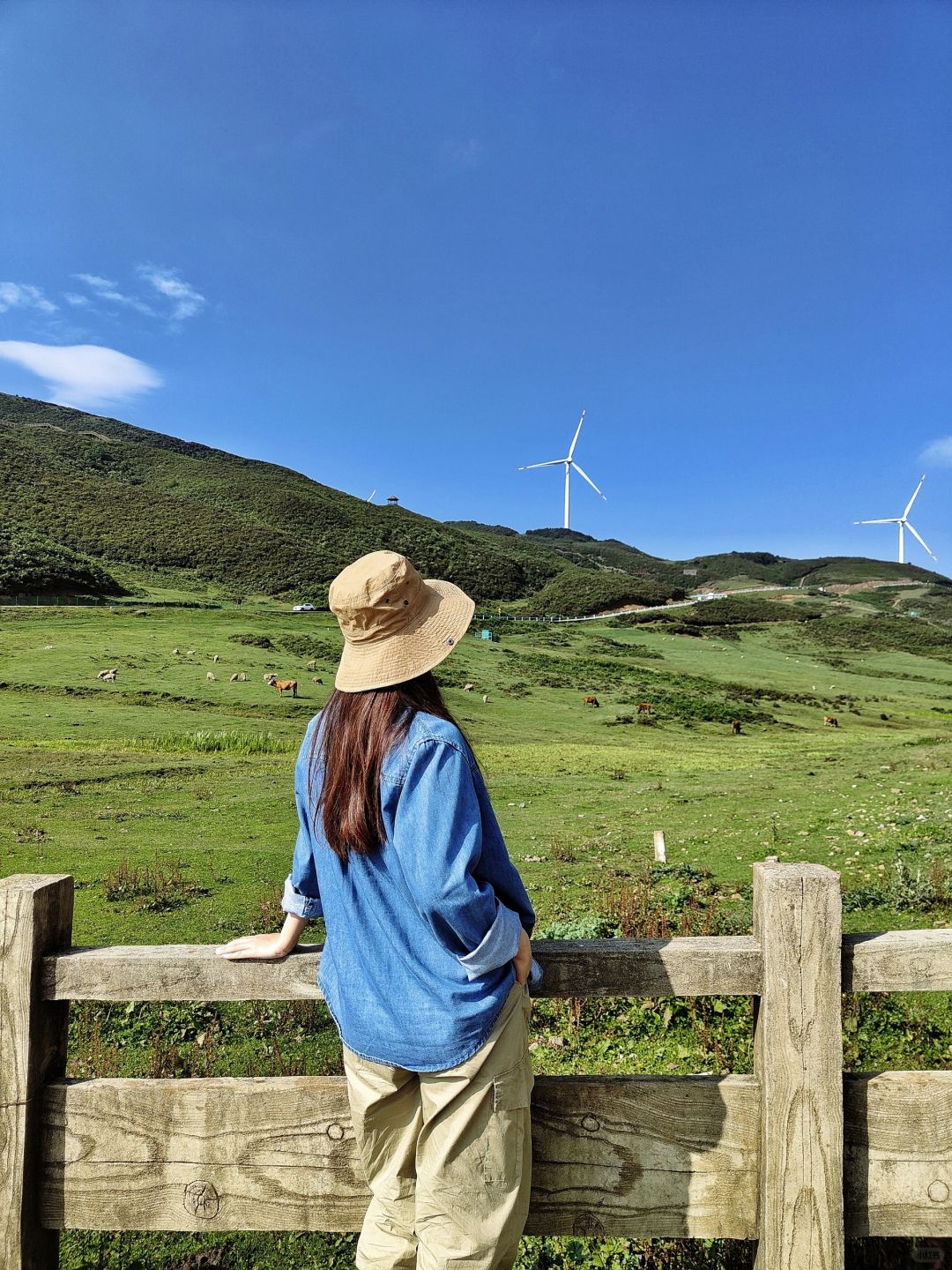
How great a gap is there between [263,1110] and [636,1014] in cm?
429

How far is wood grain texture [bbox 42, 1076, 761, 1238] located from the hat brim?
5.56ft

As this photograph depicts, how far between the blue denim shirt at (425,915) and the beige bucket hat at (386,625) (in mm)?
249

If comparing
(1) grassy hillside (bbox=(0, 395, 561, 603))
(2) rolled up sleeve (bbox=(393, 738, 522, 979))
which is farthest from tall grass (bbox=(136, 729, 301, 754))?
(1) grassy hillside (bbox=(0, 395, 561, 603))

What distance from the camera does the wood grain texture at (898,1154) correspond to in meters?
2.98

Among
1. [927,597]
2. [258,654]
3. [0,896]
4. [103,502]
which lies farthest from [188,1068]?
[927,597]

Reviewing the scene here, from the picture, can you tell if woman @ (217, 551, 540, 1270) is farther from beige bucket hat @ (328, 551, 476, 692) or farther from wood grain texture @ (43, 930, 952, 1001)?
wood grain texture @ (43, 930, 952, 1001)

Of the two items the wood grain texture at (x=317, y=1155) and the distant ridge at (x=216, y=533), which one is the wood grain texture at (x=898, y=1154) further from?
the distant ridge at (x=216, y=533)

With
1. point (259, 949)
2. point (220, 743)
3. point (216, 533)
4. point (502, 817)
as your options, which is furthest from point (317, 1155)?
point (216, 533)

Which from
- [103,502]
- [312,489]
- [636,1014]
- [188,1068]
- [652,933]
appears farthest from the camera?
[312,489]

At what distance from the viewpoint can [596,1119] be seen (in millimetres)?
3043

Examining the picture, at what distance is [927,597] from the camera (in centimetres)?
12888

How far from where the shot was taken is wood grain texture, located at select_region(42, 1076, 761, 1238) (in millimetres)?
3039

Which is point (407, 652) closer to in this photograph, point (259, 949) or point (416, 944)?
point (416, 944)

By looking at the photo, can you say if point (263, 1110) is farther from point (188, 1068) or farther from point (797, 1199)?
point (188, 1068)
